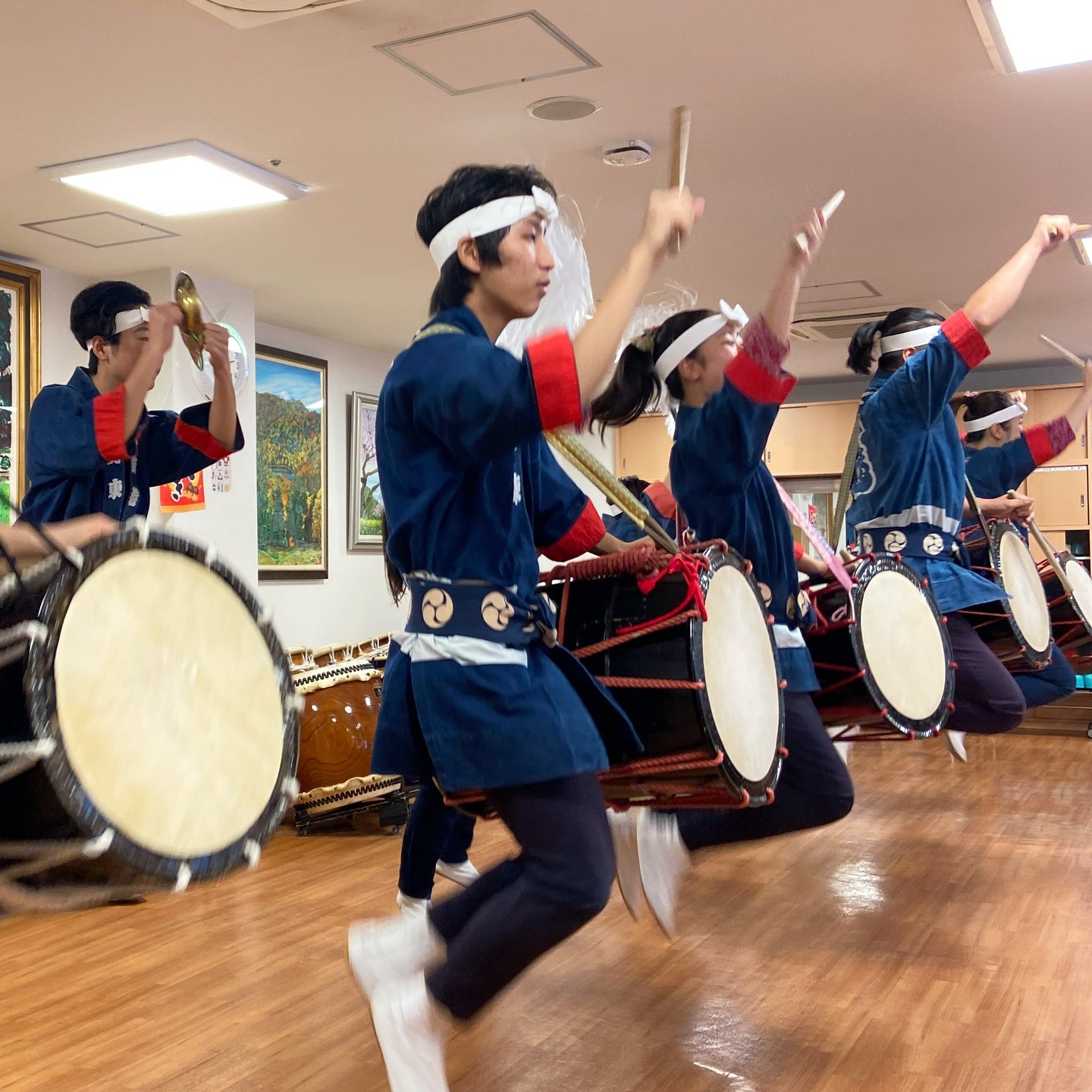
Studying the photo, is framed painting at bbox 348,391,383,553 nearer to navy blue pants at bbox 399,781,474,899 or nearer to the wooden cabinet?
the wooden cabinet

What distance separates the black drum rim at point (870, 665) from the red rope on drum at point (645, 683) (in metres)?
0.91

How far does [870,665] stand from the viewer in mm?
2816

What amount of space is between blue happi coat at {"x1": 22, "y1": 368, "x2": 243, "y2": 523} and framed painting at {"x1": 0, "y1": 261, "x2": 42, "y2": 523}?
7.28 feet

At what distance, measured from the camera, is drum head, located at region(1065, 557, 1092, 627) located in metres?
4.37

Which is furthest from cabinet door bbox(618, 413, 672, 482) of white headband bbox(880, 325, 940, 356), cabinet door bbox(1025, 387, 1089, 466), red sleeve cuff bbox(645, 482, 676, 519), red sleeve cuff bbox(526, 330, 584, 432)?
red sleeve cuff bbox(526, 330, 584, 432)

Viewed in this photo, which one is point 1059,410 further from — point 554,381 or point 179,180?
point 554,381

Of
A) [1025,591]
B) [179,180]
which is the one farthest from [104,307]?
[1025,591]

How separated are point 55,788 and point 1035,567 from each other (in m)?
3.78

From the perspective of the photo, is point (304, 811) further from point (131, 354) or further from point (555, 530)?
point (555, 530)

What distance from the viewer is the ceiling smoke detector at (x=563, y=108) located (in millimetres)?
3627

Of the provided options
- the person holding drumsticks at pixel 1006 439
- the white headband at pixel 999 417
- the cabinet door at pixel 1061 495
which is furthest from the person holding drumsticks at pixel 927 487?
the cabinet door at pixel 1061 495

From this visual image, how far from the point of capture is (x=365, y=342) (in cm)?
719

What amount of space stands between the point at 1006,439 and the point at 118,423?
3571 mm

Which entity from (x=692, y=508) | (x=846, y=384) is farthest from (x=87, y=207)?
(x=846, y=384)
